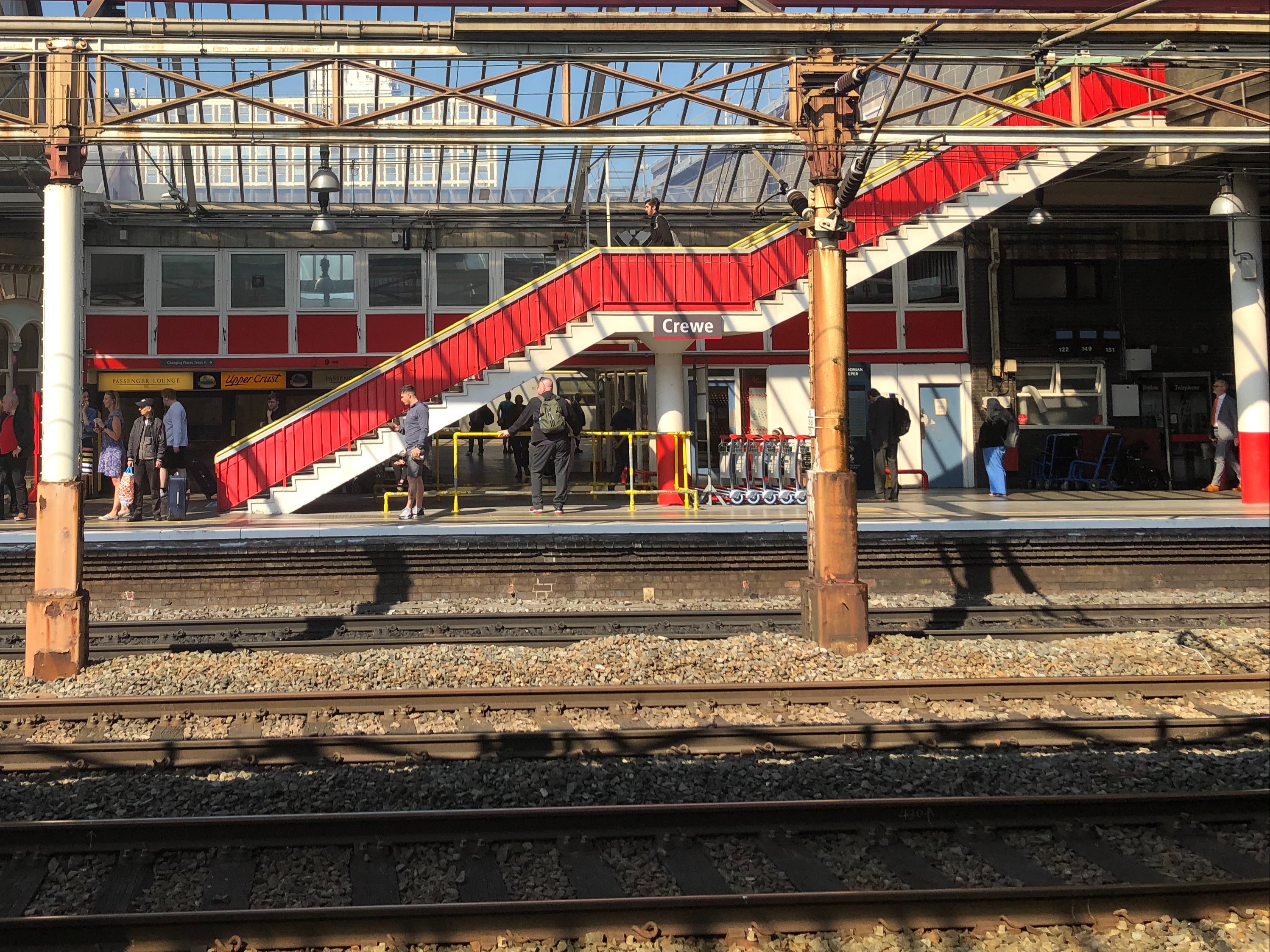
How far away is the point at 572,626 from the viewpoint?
10.8 metres

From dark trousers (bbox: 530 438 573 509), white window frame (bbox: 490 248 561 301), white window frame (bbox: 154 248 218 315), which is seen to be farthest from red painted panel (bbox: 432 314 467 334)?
dark trousers (bbox: 530 438 573 509)

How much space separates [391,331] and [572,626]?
11.2 meters

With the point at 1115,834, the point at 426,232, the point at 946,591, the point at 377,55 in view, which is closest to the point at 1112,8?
the point at 946,591

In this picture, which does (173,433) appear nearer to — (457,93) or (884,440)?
(457,93)

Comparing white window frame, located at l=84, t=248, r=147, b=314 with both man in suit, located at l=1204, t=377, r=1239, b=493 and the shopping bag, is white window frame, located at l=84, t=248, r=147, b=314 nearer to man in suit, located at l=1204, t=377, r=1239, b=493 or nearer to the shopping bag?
the shopping bag

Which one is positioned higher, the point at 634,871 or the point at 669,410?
the point at 669,410

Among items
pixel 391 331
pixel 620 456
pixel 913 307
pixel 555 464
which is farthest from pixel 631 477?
pixel 913 307

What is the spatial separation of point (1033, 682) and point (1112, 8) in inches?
471

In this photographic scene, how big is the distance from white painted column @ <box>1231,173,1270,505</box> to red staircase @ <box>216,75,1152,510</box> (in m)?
2.78

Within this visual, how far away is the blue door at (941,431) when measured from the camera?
20312 mm

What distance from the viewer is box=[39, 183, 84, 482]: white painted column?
9352mm

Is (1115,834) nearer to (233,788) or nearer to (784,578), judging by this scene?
(233,788)

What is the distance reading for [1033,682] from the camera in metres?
8.18

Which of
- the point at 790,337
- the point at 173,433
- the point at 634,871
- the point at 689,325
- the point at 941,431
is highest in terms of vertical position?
the point at 790,337
